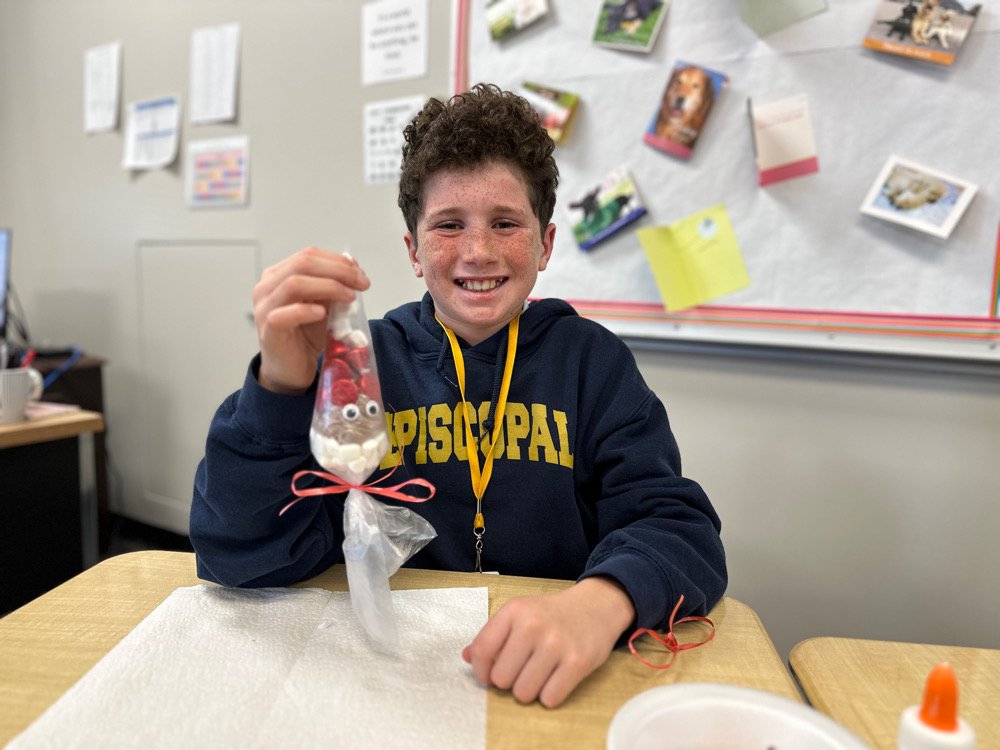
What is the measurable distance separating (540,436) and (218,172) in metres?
1.69

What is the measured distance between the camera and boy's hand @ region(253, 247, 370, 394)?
568 millimetres

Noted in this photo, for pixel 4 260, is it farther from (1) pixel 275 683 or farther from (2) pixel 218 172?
(1) pixel 275 683

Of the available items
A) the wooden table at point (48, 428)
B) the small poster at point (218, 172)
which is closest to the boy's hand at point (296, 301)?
the wooden table at point (48, 428)

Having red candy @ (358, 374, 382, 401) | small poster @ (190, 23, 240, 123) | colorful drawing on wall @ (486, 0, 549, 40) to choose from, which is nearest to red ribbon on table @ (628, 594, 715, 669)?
red candy @ (358, 374, 382, 401)

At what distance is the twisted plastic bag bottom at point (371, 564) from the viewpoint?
1.88 ft

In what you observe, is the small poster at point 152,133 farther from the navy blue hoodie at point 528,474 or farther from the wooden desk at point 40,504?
the navy blue hoodie at point 528,474

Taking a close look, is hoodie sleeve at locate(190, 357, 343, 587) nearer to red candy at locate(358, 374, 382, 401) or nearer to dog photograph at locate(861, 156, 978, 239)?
red candy at locate(358, 374, 382, 401)

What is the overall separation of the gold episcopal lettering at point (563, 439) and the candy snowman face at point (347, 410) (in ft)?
1.01

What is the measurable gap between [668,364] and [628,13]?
0.73 meters

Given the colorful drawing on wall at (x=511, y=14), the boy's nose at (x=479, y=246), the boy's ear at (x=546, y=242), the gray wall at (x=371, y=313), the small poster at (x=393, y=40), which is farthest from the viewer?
the small poster at (x=393, y=40)

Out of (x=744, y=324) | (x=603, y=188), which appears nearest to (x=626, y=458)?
(x=744, y=324)

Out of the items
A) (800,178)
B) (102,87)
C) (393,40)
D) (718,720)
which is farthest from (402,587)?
(102,87)

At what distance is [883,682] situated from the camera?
1.83ft

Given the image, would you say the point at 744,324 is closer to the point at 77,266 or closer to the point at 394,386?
the point at 394,386
